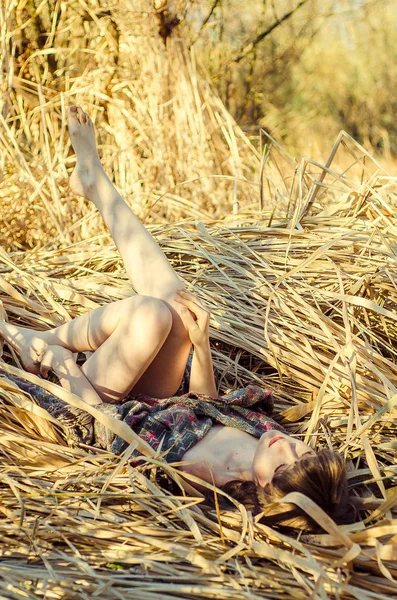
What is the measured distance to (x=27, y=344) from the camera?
1831mm

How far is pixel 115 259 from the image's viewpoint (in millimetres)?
2357

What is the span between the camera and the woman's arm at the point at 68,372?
1740mm

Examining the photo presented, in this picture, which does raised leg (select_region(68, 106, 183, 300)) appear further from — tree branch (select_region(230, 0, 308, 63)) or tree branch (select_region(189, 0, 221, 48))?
tree branch (select_region(230, 0, 308, 63))

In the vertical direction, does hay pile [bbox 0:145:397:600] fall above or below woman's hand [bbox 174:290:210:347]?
below

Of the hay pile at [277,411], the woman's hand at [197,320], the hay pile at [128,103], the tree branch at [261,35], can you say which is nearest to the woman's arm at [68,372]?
the hay pile at [277,411]

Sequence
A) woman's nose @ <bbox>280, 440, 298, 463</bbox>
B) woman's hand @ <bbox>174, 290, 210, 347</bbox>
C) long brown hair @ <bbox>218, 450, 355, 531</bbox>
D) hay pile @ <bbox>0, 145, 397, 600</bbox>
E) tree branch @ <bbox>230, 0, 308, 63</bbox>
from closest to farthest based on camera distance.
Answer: hay pile @ <bbox>0, 145, 397, 600</bbox> → long brown hair @ <bbox>218, 450, 355, 531</bbox> → woman's nose @ <bbox>280, 440, 298, 463</bbox> → woman's hand @ <bbox>174, 290, 210, 347</bbox> → tree branch @ <bbox>230, 0, 308, 63</bbox>

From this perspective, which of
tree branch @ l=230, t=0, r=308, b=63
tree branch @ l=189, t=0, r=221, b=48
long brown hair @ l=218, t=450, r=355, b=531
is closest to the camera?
long brown hair @ l=218, t=450, r=355, b=531

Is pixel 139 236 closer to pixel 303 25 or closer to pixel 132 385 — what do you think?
pixel 132 385

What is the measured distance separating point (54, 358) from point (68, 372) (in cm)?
5

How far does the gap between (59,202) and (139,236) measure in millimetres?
1106

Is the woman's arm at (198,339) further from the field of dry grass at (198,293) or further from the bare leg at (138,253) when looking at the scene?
the field of dry grass at (198,293)

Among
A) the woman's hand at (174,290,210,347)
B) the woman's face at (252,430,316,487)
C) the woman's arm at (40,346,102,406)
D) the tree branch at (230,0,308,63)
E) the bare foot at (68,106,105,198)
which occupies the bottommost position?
the woman's face at (252,430,316,487)

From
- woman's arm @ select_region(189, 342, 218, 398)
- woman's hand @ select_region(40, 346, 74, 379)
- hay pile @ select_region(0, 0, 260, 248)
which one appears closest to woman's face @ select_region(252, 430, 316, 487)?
woman's arm @ select_region(189, 342, 218, 398)

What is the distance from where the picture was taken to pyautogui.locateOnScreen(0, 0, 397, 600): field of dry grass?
1.25 m
